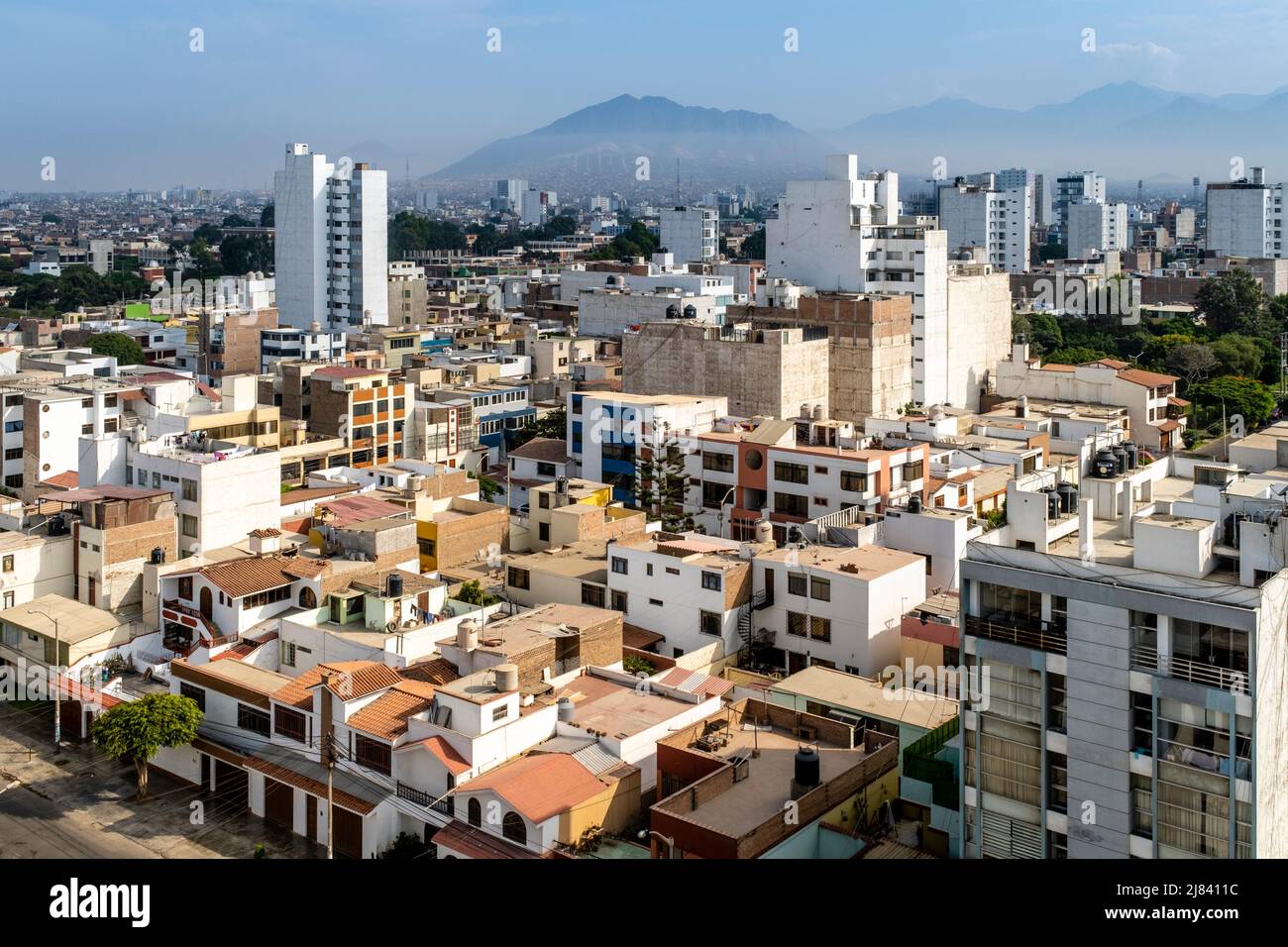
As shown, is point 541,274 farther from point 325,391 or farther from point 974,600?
point 974,600

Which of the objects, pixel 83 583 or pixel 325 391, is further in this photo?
pixel 325 391

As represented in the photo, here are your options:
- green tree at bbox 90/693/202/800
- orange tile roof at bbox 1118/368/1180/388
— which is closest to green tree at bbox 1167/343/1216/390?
orange tile roof at bbox 1118/368/1180/388

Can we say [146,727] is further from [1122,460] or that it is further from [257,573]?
[1122,460]

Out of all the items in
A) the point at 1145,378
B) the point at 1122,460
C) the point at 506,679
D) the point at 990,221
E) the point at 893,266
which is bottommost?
the point at 506,679

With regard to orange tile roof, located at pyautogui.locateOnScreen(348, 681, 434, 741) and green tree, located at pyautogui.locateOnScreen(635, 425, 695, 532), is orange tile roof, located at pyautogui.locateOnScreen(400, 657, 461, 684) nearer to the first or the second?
orange tile roof, located at pyautogui.locateOnScreen(348, 681, 434, 741)

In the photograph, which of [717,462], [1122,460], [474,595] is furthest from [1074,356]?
[474,595]
